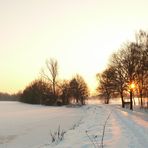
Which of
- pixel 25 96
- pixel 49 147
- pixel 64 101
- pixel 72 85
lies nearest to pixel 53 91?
pixel 64 101

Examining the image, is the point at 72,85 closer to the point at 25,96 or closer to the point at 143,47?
the point at 25,96

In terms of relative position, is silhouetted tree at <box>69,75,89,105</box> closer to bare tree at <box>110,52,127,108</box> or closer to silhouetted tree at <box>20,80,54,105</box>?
silhouetted tree at <box>20,80,54,105</box>

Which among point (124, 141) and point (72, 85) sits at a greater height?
point (72, 85)

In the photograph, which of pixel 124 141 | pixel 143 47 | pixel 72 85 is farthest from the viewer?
pixel 72 85

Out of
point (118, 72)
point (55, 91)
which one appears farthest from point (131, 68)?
point (55, 91)

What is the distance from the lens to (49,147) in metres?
13.2

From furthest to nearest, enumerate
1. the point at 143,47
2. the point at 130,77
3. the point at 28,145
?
1. the point at 130,77
2. the point at 143,47
3. the point at 28,145

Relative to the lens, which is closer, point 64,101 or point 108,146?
point 108,146

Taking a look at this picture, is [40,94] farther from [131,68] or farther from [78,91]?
[131,68]

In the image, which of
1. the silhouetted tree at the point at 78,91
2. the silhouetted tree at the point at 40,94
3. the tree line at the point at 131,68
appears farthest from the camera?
the silhouetted tree at the point at 78,91

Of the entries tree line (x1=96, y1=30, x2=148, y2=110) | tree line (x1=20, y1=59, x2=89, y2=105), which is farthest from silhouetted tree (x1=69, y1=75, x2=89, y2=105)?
tree line (x1=96, y1=30, x2=148, y2=110)

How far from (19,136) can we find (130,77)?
1312 inches

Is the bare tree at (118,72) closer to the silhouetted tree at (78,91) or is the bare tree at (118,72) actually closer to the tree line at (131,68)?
the tree line at (131,68)

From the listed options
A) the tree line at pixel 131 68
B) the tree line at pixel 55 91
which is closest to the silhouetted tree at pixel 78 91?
the tree line at pixel 55 91
